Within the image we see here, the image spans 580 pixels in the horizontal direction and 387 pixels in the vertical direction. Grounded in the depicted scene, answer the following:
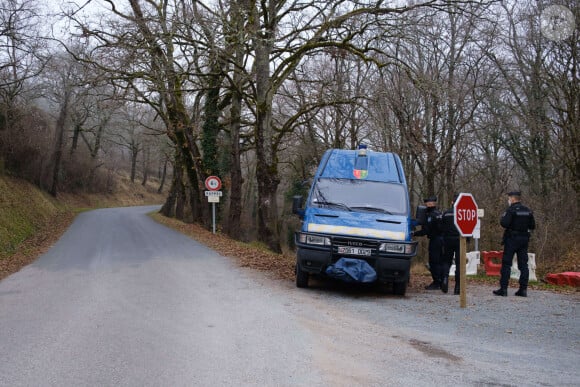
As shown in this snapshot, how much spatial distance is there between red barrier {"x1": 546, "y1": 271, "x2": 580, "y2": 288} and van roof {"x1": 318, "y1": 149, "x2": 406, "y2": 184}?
4951 millimetres

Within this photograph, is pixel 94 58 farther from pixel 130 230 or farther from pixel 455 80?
pixel 455 80

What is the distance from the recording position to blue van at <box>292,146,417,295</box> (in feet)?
31.7

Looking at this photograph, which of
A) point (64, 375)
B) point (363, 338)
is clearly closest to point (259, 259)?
point (363, 338)

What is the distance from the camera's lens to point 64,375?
210 inches

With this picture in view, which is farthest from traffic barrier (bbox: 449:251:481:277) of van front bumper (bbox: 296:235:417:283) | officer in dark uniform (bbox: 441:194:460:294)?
van front bumper (bbox: 296:235:417:283)

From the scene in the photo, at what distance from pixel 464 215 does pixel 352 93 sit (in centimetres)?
1243

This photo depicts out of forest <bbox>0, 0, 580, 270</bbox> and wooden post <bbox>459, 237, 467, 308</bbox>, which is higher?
Result: forest <bbox>0, 0, 580, 270</bbox>

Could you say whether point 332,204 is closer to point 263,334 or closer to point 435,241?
point 435,241

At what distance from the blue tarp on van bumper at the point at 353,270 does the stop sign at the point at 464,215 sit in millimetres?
1722

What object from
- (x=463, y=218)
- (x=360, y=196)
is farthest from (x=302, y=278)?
(x=463, y=218)

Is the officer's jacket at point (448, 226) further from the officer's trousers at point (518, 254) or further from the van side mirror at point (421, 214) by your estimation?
the officer's trousers at point (518, 254)

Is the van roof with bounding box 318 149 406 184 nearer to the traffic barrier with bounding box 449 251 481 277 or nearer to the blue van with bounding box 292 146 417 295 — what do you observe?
the blue van with bounding box 292 146 417 295

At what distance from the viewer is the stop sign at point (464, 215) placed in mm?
9008

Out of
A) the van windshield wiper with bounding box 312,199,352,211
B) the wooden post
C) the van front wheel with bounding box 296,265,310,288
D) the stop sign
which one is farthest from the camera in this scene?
the van windshield wiper with bounding box 312,199,352,211
